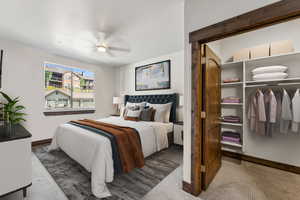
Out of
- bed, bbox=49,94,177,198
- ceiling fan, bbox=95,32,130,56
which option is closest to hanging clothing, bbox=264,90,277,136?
bed, bbox=49,94,177,198

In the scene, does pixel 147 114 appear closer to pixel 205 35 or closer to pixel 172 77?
pixel 172 77

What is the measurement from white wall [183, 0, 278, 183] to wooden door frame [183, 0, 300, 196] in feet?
0.18

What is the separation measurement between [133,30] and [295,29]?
2.86 meters

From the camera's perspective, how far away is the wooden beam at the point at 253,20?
1.07 metres

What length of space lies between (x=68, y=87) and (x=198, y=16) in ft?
14.3

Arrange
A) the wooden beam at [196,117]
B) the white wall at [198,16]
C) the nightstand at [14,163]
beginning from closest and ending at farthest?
the white wall at [198,16] < the nightstand at [14,163] < the wooden beam at [196,117]

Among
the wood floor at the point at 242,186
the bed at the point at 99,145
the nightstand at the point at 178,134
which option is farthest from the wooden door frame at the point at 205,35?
the nightstand at the point at 178,134

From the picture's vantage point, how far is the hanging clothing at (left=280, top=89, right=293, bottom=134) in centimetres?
204

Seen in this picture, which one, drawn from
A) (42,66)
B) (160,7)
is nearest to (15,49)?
(42,66)

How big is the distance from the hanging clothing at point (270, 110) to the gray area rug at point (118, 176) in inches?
66.7

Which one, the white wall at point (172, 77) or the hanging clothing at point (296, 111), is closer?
the hanging clothing at point (296, 111)

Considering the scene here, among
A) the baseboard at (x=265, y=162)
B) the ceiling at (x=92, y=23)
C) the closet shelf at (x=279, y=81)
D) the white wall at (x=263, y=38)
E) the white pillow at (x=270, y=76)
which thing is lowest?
the baseboard at (x=265, y=162)

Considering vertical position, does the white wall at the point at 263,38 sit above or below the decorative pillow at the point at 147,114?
above

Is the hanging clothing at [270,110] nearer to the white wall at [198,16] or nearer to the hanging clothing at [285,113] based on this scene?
the hanging clothing at [285,113]
